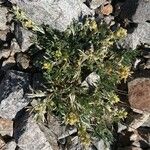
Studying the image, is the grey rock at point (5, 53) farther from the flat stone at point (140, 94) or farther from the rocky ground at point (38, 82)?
the flat stone at point (140, 94)

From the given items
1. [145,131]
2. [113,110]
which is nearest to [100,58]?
[113,110]

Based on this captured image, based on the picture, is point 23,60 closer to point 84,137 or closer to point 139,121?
point 84,137

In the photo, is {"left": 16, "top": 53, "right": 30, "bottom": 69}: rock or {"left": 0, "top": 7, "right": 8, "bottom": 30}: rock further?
{"left": 0, "top": 7, "right": 8, "bottom": 30}: rock

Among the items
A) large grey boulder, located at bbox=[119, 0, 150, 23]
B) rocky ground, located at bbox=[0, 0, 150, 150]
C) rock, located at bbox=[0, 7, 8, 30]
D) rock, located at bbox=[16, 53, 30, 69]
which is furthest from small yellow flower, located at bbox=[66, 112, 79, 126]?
rock, located at bbox=[0, 7, 8, 30]

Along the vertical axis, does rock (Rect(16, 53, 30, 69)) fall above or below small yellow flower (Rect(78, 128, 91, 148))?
above

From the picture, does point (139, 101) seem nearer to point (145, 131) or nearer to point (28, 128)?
point (145, 131)

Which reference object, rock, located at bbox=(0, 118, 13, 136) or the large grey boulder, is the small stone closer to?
the large grey boulder

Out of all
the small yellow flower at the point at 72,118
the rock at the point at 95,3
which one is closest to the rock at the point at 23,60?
the small yellow flower at the point at 72,118

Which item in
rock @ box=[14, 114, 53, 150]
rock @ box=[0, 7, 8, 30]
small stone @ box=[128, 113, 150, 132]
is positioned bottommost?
rock @ box=[14, 114, 53, 150]

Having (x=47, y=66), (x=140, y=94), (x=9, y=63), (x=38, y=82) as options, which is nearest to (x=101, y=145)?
(x=140, y=94)
